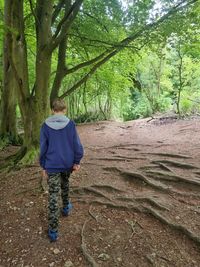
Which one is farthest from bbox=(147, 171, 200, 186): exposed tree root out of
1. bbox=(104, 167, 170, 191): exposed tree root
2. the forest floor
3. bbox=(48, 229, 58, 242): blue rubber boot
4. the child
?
bbox=(48, 229, 58, 242): blue rubber boot

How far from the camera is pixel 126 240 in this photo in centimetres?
400

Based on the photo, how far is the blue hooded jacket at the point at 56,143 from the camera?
3.94m

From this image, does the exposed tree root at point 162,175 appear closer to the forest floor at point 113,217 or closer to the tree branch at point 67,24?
the forest floor at point 113,217

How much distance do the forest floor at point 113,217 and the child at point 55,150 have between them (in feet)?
1.33

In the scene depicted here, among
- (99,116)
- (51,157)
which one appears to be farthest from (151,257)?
(99,116)

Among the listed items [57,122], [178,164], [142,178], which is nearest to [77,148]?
[57,122]

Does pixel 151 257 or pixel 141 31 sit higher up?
pixel 141 31

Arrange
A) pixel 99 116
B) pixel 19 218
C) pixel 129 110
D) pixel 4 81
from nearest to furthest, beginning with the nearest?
pixel 19 218, pixel 4 81, pixel 99 116, pixel 129 110

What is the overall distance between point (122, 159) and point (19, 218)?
3210mm

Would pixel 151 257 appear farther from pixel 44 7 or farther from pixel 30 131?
pixel 44 7

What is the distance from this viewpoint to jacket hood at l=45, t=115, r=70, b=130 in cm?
395

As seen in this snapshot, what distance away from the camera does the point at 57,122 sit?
3977mm

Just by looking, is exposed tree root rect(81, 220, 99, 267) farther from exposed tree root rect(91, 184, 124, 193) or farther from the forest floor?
exposed tree root rect(91, 184, 124, 193)

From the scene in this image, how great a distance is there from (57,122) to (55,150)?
380 mm
